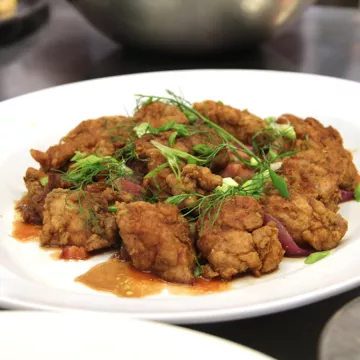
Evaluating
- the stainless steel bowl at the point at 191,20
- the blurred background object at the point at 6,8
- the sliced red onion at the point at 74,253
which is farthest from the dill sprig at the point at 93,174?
the blurred background object at the point at 6,8

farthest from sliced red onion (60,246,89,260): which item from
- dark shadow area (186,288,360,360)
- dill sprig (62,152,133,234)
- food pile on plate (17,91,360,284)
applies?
dark shadow area (186,288,360,360)

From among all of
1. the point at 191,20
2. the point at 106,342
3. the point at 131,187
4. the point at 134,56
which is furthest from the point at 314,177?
the point at 134,56

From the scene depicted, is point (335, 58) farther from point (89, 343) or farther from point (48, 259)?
point (89, 343)

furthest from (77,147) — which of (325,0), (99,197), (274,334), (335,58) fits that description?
(325,0)

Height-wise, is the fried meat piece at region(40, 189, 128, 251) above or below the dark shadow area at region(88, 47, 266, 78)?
above

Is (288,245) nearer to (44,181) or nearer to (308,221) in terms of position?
(308,221)

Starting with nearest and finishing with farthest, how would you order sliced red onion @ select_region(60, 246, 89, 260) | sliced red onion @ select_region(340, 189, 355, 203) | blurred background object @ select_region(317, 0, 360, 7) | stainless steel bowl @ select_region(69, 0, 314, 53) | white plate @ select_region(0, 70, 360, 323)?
white plate @ select_region(0, 70, 360, 323), sliced red onion @ select_region(60, 246, 89, 260), sliced red onion @ select_region(340, 189, 355, 203), stainless steel bowl @ select_region(69, 0, 314, 53), blurred background object @ select_region(317, 0, 360, 7)

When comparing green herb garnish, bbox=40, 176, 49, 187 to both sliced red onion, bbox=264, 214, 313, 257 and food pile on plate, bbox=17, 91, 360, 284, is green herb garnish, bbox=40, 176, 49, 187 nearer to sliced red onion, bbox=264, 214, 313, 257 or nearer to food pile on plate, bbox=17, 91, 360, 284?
food pile on plate, bbox=17, 91, 360, 284
